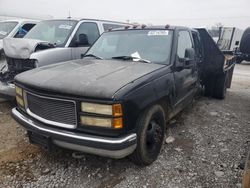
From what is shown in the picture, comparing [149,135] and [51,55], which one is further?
[51,55]

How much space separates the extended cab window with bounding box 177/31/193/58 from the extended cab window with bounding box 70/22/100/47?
2.35 m

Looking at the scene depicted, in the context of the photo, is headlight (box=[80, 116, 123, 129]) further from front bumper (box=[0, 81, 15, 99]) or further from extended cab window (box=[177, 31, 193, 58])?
front bumper (box=[0, 81, 15, 99])

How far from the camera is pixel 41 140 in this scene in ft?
9.43

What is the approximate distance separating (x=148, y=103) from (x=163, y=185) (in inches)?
37.4

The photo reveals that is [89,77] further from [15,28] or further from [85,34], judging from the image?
Result: [15,28]

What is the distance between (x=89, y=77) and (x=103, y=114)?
0.59 metres

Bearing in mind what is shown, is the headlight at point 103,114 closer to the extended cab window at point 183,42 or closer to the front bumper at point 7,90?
the extended cab window at point 183,42

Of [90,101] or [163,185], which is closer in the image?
[90,101]

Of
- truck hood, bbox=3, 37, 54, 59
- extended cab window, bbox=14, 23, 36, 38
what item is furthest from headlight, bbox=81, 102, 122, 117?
extended cab window, bbox=14, 23, 36, 38

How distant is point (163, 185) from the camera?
9.39 ft

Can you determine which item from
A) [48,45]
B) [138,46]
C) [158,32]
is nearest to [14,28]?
[48,45]

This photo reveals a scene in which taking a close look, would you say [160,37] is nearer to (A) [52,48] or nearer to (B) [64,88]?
(B) [64,88]

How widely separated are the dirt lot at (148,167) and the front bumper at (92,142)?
0.51m

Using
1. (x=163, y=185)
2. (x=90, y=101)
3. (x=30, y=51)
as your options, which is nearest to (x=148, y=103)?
(x=90, y=101)
